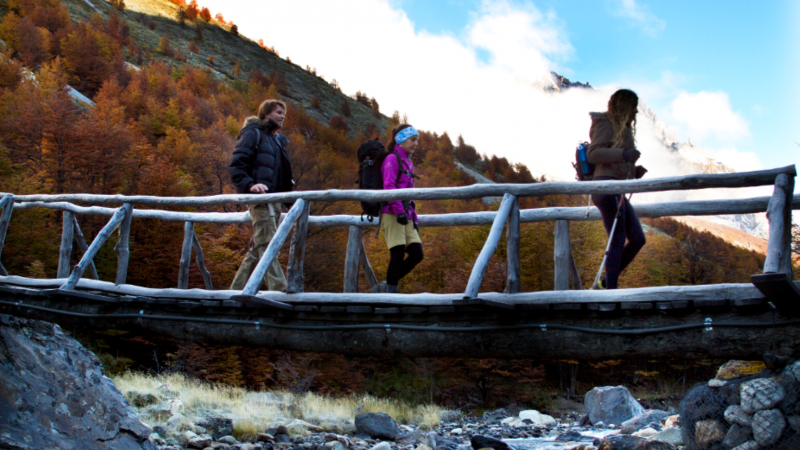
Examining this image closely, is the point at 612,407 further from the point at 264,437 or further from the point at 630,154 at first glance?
the point at 630,154

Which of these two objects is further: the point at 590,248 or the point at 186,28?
the point at 186,28

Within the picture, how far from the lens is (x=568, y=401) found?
73.2ft

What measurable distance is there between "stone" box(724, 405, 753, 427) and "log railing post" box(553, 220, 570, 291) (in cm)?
474

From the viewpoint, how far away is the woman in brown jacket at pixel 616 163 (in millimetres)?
4305

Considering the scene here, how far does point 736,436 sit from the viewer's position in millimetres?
7766

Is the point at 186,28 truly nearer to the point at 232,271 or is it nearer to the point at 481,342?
the point at 232,271

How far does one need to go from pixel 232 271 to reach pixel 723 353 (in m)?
17.0

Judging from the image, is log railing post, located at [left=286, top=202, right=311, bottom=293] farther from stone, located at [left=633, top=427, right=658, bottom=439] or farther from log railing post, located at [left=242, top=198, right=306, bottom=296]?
stone, located at [left=633, top=427, right=658, bottom=439]

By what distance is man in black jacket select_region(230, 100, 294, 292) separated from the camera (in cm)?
524

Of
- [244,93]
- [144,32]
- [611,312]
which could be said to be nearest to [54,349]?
[611,312]

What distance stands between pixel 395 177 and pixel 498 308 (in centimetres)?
150

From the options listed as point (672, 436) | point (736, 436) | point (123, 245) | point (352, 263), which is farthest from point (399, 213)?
point (672, 436)

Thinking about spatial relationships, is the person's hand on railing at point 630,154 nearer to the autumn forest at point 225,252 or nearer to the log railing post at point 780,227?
the log railing post at point 780,227

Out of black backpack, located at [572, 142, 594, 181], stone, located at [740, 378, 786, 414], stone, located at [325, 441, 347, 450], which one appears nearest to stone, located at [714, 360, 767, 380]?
stone, located at [740, 378, 786, 414]
